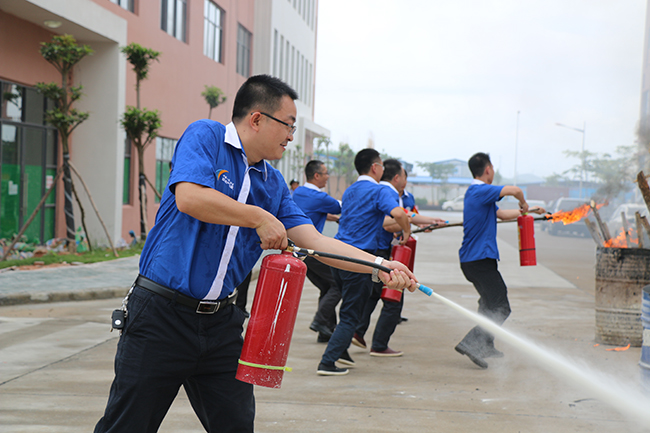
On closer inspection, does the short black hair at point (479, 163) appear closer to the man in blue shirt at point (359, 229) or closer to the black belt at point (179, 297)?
the man in blue shirt at point (359, 229)

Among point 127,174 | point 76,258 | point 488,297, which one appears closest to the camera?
point 488,297

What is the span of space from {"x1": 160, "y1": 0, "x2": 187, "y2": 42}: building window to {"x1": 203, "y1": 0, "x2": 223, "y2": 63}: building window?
68.4 inches

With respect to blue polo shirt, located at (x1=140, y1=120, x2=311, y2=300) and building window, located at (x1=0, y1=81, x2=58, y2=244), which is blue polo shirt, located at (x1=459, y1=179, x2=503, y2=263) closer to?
blue polo shirt, located at (x1=140, y1=120, x2=311, y2=300)

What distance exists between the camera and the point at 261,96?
8.71 feet

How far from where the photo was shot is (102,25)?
548 inches

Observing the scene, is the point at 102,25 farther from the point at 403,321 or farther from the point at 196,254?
the point at 196,254

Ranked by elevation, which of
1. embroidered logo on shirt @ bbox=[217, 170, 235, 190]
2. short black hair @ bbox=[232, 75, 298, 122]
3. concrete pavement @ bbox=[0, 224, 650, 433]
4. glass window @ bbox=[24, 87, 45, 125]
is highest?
glass window @ bbox=[24, 87, 45, 125]

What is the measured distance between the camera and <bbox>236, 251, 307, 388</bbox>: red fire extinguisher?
8.11ft

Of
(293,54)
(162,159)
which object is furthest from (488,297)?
(293,54)

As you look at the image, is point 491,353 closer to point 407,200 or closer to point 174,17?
point 407,200

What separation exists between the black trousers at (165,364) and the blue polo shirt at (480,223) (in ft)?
12.9

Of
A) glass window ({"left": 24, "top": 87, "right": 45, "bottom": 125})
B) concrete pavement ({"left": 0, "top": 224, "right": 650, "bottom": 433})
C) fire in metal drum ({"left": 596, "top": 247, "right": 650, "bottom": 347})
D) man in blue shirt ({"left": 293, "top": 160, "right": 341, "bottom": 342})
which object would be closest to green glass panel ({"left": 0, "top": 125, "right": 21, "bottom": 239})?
glass window ({"left": 24, "top": 87, "right": 45, "bottom": 125})

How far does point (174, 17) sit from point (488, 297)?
15724 millimetres

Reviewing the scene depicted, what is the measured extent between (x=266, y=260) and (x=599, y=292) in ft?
17.9
